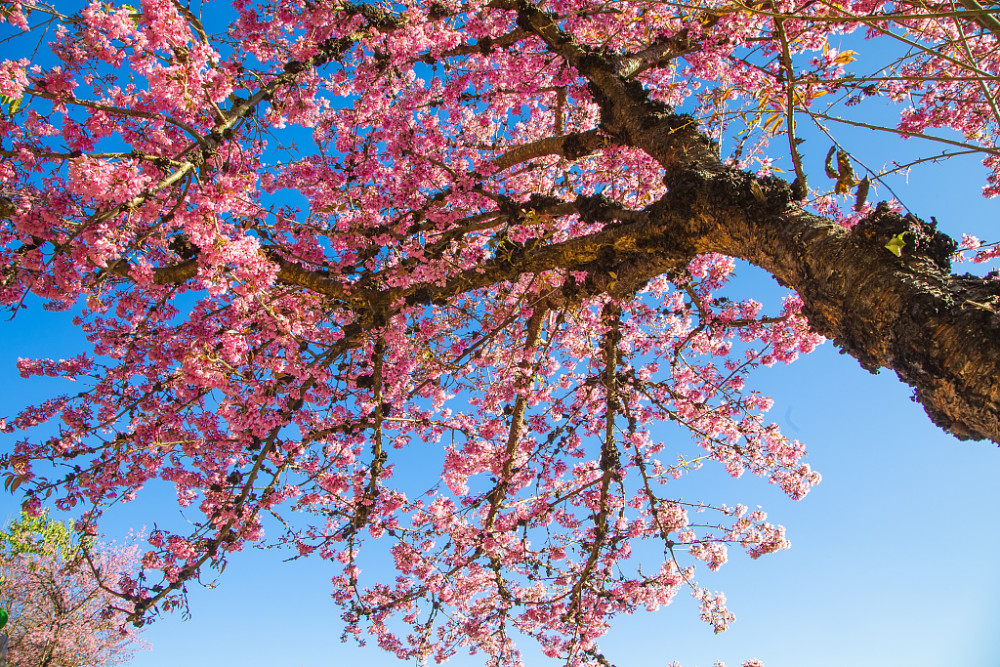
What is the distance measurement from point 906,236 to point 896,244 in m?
0.07

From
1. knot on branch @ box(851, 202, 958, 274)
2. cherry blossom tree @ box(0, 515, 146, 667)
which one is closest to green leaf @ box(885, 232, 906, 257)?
knot on branch @ box(851, 202, 958, 274)

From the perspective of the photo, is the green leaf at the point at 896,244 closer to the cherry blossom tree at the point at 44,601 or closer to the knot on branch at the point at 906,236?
the knot on branch at the point at 906,236

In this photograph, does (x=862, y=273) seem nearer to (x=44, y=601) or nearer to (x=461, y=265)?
(x=461, y=265)

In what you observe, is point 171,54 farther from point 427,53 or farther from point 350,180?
point 427,53

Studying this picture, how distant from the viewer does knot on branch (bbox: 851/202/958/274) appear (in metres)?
2.40

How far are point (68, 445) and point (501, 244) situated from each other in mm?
4024

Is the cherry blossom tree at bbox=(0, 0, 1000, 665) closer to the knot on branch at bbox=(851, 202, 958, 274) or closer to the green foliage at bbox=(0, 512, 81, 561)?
the knot on branch at bbox=(851, 202, 958, 274)

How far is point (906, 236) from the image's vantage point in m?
2.39

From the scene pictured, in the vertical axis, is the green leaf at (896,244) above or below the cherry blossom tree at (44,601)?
below

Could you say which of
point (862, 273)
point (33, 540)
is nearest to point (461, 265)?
point (862, 273)

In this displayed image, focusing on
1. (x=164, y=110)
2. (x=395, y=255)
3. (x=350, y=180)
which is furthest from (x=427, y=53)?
(x=164, y=110)

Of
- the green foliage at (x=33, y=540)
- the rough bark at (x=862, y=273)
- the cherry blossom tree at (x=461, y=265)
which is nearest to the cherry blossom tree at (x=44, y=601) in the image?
the green foliage at (x=33, y=540)

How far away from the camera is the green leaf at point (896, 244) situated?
2375 mm

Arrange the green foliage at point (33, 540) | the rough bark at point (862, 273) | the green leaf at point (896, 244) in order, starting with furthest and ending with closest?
the green foliage at point (33, 540) < the green leaf at point (896, 244) < the rough bark at point (862, 273)
